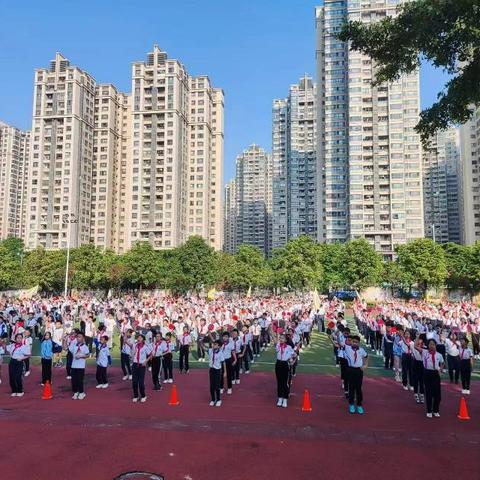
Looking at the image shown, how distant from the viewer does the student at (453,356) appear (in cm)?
1426

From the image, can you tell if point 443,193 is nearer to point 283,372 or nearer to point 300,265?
point 300,265

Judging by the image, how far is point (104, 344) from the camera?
13.8m

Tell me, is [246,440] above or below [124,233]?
below

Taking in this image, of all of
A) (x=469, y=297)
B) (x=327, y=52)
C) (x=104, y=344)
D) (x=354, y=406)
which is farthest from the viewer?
(x=327, y=52)

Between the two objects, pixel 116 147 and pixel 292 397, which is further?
pixel 116 147

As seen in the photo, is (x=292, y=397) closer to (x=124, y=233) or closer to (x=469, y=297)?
(x=469, y=297)

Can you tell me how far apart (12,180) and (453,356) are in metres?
155

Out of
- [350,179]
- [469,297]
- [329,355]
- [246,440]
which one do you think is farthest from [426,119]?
[350,179]

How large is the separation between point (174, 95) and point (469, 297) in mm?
79371

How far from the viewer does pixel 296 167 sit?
144000mm

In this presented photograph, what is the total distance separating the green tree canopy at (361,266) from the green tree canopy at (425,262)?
3874 mm

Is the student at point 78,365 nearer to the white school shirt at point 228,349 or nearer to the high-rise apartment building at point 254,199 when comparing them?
the white school shirt at point 228,349

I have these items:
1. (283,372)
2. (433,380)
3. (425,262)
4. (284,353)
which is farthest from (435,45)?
(425,262)

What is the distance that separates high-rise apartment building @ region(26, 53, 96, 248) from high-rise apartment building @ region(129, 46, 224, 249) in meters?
12.9
